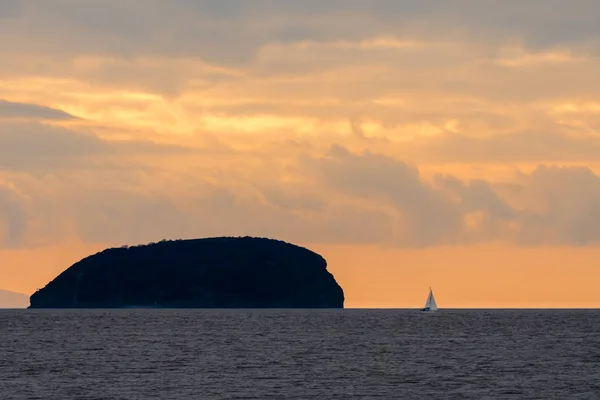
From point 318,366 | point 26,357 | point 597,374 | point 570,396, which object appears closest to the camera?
point 570,396

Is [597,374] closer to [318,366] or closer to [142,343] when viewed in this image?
[318,366]

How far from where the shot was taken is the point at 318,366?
123000 mm

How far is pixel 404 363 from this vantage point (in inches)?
5007

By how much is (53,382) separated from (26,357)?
1421 inches

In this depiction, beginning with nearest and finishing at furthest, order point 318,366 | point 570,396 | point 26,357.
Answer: point 570,396, point 318,366, point 26,357

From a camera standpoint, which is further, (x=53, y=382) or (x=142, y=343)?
(x=142, y=343)

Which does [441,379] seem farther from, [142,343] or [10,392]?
[142,343]

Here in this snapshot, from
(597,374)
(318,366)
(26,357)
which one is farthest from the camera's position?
(26,357)

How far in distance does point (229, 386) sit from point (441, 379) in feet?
68.6

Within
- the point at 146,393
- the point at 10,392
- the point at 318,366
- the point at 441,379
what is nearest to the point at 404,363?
the point at 318,366

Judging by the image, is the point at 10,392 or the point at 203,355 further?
the point at 203,355

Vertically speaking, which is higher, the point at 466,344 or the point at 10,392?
the point at 466,344

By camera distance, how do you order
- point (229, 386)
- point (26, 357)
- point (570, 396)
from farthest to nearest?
point (26, 357)
point (229, 386)
point (570, 396)

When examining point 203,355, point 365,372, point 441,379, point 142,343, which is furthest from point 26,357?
point 441,379
